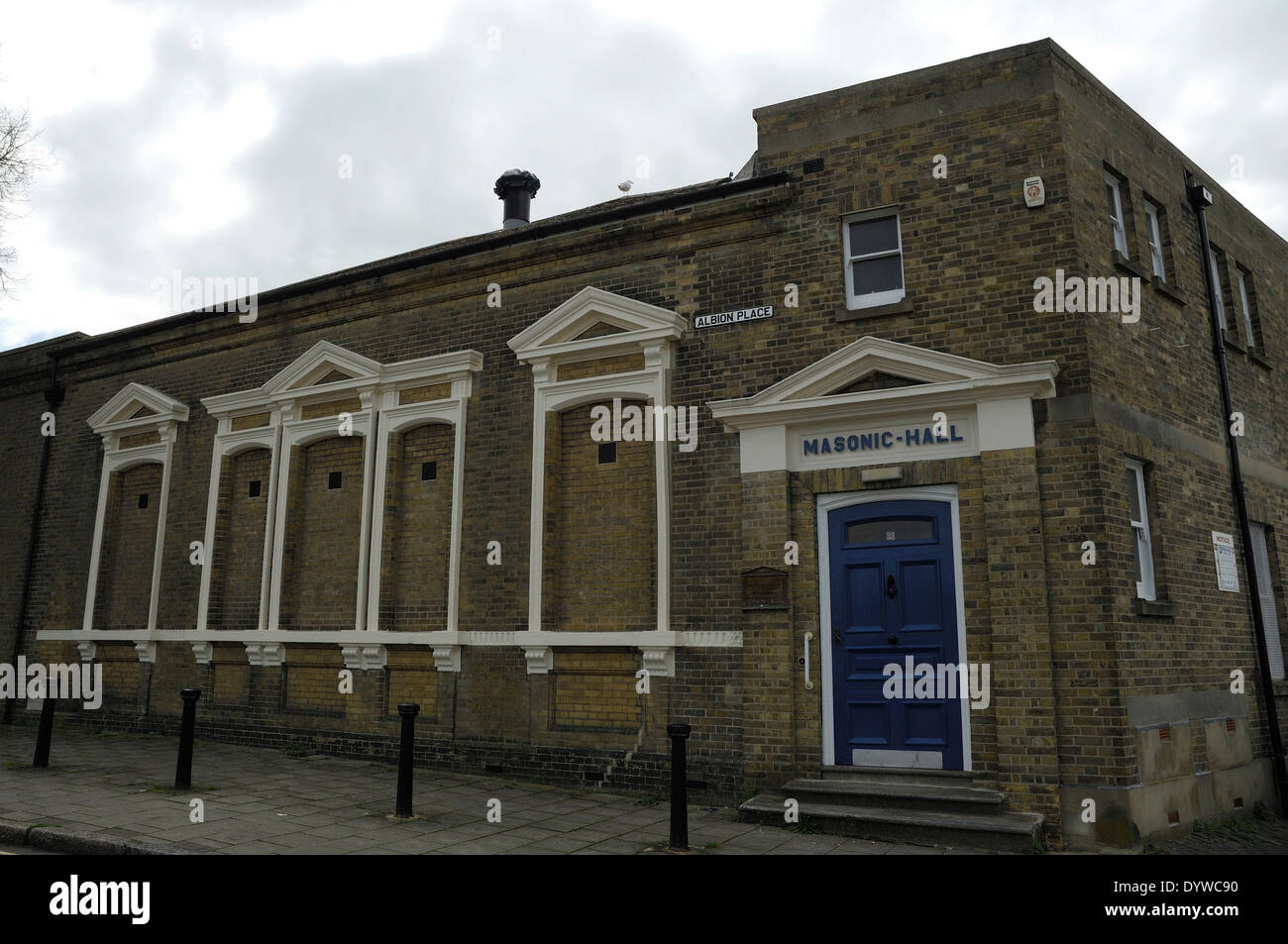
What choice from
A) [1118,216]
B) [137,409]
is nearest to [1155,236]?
[1118,216]

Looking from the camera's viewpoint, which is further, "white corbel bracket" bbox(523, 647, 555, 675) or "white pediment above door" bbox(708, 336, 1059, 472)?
"white corbel bracket" bbox(523, 647, 555, 675)

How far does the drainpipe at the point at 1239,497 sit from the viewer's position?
9992 millimetres

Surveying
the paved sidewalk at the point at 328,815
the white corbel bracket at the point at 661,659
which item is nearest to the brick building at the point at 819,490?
the white corbel bracket at the point at 661,659

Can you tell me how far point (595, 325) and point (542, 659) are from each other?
12.7ft

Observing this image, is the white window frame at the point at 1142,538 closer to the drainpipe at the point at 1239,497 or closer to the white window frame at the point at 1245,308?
the drainpipe at the point at 1239,497

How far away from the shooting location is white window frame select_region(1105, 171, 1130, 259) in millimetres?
9742

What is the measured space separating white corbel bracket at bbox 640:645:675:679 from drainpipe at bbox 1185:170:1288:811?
21.3 ft

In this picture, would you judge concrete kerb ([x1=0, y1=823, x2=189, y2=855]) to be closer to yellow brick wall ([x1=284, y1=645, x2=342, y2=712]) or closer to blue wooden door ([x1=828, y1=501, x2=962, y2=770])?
yellow brick wall ([x1=284, y1=645, x2=342, y2=712])

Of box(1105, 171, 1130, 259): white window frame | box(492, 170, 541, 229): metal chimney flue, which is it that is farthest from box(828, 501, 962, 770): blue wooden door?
box(492, 170, 541, 229): metal chimney flue

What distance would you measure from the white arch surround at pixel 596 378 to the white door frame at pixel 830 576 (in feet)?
5.32

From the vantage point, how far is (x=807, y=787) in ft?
27.3

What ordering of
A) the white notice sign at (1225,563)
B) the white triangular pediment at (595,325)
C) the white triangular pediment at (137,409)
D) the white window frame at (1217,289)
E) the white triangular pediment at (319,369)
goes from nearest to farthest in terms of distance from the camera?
the white notice sign at (1225,563)
the white triangular pediment at (595,325)
the white window frame at (1217,289)
the white triangular pediment at (319,369)
the white triangular pediment at (137,409)

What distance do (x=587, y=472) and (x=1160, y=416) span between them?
605 centimetres

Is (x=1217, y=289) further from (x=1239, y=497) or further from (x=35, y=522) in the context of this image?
(x=35, y=522)
